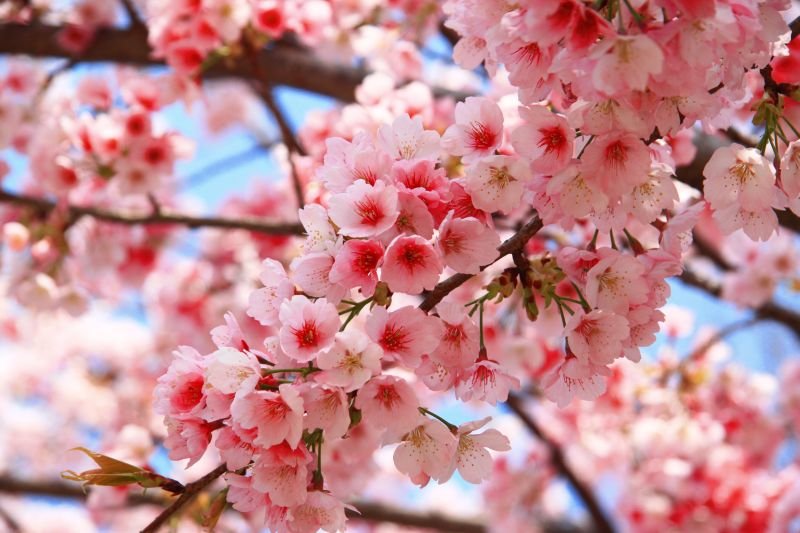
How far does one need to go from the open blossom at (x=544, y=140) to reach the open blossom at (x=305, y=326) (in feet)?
1.16

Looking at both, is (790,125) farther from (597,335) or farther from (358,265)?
(358,265)

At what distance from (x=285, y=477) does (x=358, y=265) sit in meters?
0.29

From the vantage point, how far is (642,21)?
1.02m

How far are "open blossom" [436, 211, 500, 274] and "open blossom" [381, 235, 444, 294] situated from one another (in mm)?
31

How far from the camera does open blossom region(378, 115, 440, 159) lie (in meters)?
1.17

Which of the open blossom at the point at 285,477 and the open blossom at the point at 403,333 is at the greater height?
the open blossom at the point at 403,333

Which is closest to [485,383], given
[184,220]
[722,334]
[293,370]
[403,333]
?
[403,333]

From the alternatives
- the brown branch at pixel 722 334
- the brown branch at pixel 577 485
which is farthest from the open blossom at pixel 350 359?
the brown branch at pixel 577 485

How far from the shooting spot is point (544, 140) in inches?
44.8

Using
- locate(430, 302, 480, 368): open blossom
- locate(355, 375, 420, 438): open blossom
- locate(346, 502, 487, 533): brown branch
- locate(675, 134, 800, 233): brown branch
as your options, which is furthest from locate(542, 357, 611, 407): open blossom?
locate(346, 502, 487, 533): brown branch

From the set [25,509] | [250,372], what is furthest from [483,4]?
[25,509]

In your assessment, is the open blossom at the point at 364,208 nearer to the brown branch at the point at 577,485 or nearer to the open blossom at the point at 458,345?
the open blossom at the point at 458,345

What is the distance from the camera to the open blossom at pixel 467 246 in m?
1.09

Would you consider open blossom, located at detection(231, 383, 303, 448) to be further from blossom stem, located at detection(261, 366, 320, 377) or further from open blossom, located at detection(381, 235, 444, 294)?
open blossom, located at detection(381, 235, 444, 294)
